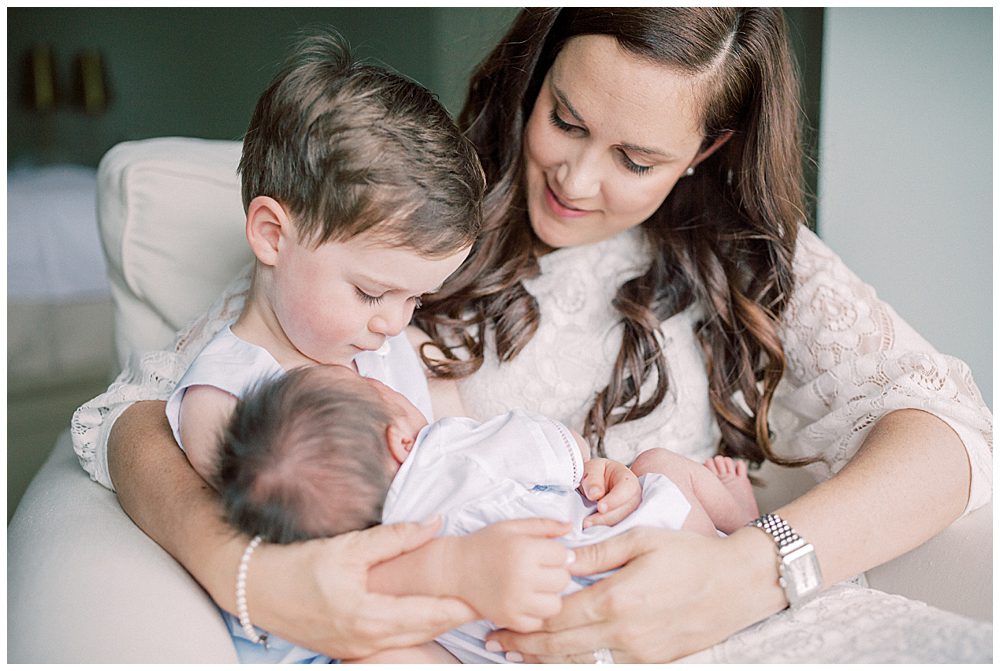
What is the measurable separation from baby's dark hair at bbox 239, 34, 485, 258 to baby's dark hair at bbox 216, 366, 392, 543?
0.76 feet

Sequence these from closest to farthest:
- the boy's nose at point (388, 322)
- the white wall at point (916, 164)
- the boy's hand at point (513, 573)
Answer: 1. the boy's hand at point (513, 573)
2. the boy's nose at point (388, 322)
3. the white wall at point (916, 164)

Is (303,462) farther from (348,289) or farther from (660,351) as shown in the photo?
(660,351)

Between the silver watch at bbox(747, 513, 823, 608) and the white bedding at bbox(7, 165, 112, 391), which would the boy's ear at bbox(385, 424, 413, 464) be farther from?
the white bedding at bbox(7, 165, 112, 391)

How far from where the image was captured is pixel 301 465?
3.61 feet

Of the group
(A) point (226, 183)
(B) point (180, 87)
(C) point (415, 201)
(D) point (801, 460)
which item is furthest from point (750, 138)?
(B) point (180, 87)

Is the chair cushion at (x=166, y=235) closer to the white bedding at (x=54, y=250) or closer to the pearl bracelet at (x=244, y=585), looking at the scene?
the pearl bracelet at (x=244, y=585)

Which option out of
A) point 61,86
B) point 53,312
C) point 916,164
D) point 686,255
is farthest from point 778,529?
point 61,86

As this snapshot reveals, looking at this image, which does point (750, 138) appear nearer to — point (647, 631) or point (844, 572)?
point (844, 572)

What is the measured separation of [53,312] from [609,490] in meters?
3.70

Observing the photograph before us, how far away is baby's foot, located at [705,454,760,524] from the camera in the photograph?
A: 1.55 meters

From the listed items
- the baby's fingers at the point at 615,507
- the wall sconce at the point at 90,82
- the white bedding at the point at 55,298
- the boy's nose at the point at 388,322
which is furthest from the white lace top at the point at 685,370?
the wall sconce at the point at 90,82

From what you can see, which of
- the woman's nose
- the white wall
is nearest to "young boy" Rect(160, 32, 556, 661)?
the woman's nose

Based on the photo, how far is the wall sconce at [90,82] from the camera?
5.33 m

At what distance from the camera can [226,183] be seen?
1.84 m
